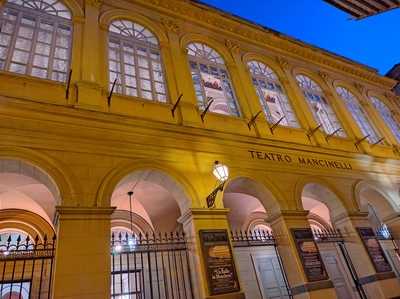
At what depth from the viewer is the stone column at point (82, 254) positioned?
5.15m

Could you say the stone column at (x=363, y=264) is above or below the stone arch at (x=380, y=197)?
below

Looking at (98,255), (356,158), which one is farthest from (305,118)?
(98,255)

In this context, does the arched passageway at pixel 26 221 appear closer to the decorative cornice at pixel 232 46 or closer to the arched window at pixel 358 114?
the decorative cornice at pixel 232 46

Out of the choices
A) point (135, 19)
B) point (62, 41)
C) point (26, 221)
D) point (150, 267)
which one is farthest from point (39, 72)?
point (26, 221)

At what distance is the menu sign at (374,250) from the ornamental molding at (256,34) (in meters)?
8.42

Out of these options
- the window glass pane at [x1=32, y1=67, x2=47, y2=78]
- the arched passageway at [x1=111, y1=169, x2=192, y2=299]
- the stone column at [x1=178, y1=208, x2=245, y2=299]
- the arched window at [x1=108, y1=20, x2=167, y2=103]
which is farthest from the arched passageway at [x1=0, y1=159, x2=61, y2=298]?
the stone column at [x1=178, y1=208, x2=245, y2=299]

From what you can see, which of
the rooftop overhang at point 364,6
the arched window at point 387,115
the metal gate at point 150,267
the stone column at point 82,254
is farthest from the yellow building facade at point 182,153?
the rooftop overhang at point 364,6

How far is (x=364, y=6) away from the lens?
852 cm

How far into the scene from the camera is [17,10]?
8727mm

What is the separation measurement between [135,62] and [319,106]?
7.92 m

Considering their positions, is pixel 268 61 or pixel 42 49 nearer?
pixel 42 49

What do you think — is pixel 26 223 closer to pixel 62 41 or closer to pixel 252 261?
pixel 62 41

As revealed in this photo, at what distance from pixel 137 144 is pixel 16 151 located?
2.48 metres

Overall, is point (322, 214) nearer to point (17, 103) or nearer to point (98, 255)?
point (98, 255)
